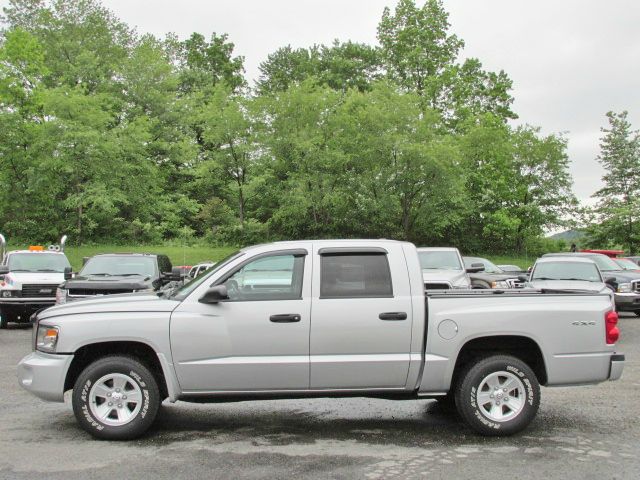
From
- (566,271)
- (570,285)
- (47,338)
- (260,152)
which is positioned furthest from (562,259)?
(260,152)

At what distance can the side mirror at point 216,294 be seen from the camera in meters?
6.03

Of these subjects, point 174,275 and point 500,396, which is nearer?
point 500,396

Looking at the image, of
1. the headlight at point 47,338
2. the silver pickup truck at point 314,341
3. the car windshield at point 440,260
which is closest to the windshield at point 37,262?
the car windshield at point 440,260

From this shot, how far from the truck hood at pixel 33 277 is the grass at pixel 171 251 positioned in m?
19.3

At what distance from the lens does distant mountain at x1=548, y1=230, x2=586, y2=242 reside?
4557cm

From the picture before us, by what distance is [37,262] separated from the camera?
17.2 metres

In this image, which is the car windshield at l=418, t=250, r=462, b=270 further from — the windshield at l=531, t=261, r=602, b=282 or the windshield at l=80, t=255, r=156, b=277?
the windshield at l=80, t=255, r=156, b=277

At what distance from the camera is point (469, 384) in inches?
247

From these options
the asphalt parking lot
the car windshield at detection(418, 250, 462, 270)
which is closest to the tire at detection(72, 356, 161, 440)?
Answer: the asphalt parking lot

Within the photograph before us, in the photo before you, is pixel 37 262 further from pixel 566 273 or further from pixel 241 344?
pixel 241 344

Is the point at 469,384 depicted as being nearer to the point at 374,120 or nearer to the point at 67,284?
the point at 67,284

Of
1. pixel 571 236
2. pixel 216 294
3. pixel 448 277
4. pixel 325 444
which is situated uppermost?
pixel 571 236

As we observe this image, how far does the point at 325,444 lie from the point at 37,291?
1185cm

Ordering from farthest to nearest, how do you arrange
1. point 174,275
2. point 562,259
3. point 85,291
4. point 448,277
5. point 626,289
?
1. point 626,289
2. point 562,259
3. point 448,277
4. point 174,275
5. point 85,291
